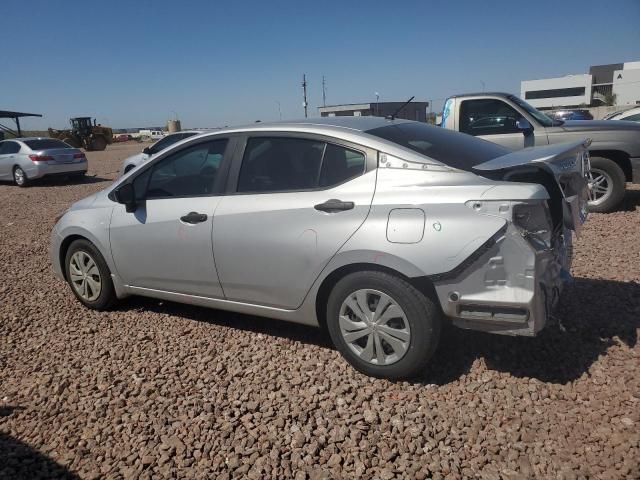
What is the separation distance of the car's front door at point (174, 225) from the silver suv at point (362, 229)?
12 mm

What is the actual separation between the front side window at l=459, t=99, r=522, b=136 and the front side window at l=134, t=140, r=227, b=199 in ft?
16.5

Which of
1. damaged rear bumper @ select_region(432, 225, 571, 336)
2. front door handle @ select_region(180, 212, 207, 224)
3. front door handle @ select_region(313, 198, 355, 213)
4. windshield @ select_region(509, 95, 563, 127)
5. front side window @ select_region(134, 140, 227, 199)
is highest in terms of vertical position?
windshield @ select_region(509, 95, 563, 127)

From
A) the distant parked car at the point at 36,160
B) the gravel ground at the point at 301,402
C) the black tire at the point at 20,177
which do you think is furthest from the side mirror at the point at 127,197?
the black tire at the point at 20,177

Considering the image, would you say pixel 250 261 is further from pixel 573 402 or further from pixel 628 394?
pixel 628 394

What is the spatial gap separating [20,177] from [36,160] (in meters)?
0.97

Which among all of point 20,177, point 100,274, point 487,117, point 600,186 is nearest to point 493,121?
point 487,117

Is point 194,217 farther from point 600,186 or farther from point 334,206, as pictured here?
point 600,186

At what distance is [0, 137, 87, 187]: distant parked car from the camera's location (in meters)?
15.0

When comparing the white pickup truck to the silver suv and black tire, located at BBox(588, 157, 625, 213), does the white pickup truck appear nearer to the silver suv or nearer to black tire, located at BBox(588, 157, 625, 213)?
black tire, located at BBox(588, 157, 625, 213)

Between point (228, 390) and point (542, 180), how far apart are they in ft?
7.65

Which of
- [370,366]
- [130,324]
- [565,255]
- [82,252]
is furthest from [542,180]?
[82,252]

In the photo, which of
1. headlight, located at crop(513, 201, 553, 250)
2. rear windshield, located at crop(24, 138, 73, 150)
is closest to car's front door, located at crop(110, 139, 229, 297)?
headlight, located at crop(513, 201, 553, 250)

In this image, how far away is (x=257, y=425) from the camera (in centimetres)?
282

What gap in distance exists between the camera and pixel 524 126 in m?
6.89
